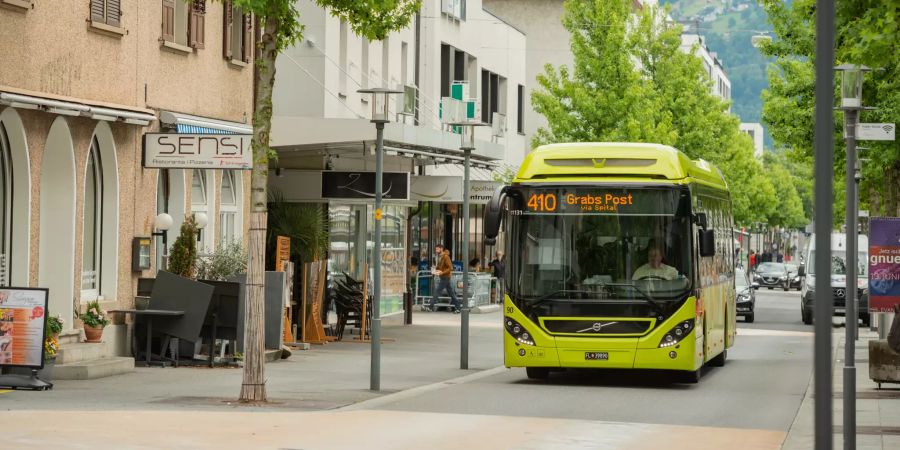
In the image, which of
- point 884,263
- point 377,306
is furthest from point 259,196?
point 884,263

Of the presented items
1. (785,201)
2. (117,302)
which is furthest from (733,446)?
(785,201)

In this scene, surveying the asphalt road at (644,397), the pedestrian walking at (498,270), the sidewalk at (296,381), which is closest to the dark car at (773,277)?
the pedestrian walking at (498,270)

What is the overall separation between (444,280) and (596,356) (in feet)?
82.5

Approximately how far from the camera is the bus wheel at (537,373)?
23.2m

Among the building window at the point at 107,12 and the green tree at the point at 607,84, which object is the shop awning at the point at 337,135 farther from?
the green tree at the point at 607,84

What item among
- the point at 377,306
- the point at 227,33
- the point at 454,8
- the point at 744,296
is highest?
the point at 454,8

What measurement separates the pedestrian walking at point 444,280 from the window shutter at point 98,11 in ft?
74.5

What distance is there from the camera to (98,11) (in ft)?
75.7

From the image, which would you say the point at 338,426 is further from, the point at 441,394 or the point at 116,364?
the point at 116,364

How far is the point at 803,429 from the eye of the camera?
1673 cm

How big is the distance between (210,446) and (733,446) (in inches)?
181

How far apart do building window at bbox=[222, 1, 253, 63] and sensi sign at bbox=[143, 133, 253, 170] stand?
A: 419 cm

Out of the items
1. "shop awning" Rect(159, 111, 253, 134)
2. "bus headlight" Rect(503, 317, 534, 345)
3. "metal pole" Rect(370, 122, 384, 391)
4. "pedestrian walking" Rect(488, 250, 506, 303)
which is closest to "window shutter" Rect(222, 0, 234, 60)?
"shop awning" Rect(159, 111, 253, 134)

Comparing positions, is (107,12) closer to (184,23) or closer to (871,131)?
(184,23)
